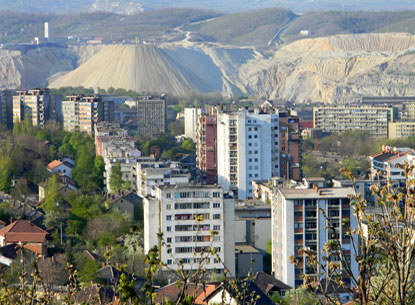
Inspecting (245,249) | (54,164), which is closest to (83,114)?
(54,164)

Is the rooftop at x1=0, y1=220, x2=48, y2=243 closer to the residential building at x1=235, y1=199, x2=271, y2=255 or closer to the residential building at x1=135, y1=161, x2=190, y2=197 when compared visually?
the residential building at x1=235, y1=199, x2=271, y2=255

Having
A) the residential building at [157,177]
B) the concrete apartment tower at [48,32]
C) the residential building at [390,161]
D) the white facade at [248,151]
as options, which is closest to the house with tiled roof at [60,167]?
the residential building at [157,177]

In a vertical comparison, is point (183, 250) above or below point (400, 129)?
below

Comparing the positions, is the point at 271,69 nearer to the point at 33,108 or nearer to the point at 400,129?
the point at 400,129

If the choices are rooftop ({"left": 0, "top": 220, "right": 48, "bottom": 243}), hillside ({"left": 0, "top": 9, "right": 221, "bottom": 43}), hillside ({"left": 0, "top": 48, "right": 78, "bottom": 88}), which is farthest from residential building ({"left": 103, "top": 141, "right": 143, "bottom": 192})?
hillside ({"left": 0, "top": 9, "right": 221, "bottom": 43})

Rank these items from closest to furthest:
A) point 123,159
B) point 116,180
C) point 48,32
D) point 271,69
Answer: point 116,180
point 123,159
point 271,69
point 48,32
